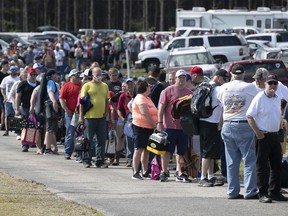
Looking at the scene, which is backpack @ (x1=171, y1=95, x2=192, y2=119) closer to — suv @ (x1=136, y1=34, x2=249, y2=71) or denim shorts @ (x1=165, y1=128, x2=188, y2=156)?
denim shorts @ (x1=165, y1=128, x2=188, y2=156)

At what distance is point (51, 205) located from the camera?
43.9 ft

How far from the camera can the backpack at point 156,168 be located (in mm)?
16859

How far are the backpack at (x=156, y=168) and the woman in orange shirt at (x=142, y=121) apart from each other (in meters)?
0.13

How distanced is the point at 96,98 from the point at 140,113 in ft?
5.84

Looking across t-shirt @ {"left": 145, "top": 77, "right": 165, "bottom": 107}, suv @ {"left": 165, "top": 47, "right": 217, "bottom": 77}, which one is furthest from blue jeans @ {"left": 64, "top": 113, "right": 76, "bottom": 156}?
suv @ {"left": 165, "top": 47, "right": 217, "bottom": 77}

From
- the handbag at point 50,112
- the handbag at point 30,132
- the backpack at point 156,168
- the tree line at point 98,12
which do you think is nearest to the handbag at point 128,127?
the backpack at point 156,168

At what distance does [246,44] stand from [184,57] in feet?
37.1

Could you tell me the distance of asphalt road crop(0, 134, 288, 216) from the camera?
12.9m

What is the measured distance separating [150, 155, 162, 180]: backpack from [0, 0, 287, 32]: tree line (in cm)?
8710

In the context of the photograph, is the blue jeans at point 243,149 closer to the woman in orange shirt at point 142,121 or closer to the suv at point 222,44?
the woman in orange shirt at point 142,121

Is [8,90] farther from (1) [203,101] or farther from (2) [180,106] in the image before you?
(1) [203,101]

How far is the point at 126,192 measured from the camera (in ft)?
48.8

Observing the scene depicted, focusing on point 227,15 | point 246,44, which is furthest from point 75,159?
point 227,15

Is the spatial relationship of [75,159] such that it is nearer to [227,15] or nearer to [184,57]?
[184,57]
